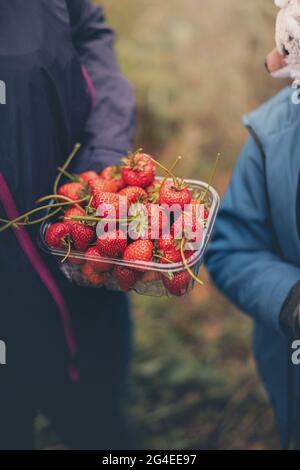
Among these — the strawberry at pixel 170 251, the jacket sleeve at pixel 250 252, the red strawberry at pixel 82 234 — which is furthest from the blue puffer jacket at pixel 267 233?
the red strawberry at pixel 82 234

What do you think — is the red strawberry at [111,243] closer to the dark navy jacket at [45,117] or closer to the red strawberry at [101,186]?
the red strawberry at [101,186]

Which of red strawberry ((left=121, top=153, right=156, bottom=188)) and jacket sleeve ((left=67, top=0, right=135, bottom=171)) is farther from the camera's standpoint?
jacket sleeve ((left=67, top=0, right=135, bottom=171))

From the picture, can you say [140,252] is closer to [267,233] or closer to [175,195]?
[175,195]

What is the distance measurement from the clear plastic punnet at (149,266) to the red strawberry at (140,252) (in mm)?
11

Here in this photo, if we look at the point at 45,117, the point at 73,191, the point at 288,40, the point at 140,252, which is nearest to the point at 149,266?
the point at 140,252

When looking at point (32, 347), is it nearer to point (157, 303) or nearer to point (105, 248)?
point (105, 248)

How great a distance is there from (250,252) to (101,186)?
0.49 meters

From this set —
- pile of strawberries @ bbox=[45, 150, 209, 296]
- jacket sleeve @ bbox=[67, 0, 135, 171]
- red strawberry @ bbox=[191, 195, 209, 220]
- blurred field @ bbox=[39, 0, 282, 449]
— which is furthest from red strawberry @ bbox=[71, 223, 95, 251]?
blurred field @ bbox=[39, 0, 282, 449]

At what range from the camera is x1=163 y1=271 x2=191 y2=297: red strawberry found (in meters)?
1.07

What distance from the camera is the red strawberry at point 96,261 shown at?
1088mm

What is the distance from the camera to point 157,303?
2750 mm

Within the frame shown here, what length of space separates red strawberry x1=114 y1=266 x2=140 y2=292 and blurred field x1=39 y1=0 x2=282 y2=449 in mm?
1267

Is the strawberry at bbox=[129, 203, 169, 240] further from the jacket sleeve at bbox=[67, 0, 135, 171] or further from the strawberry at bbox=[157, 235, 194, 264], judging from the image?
the jacket sleeve at bbox=[67, 0, 135, 171]

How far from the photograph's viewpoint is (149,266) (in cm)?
104
